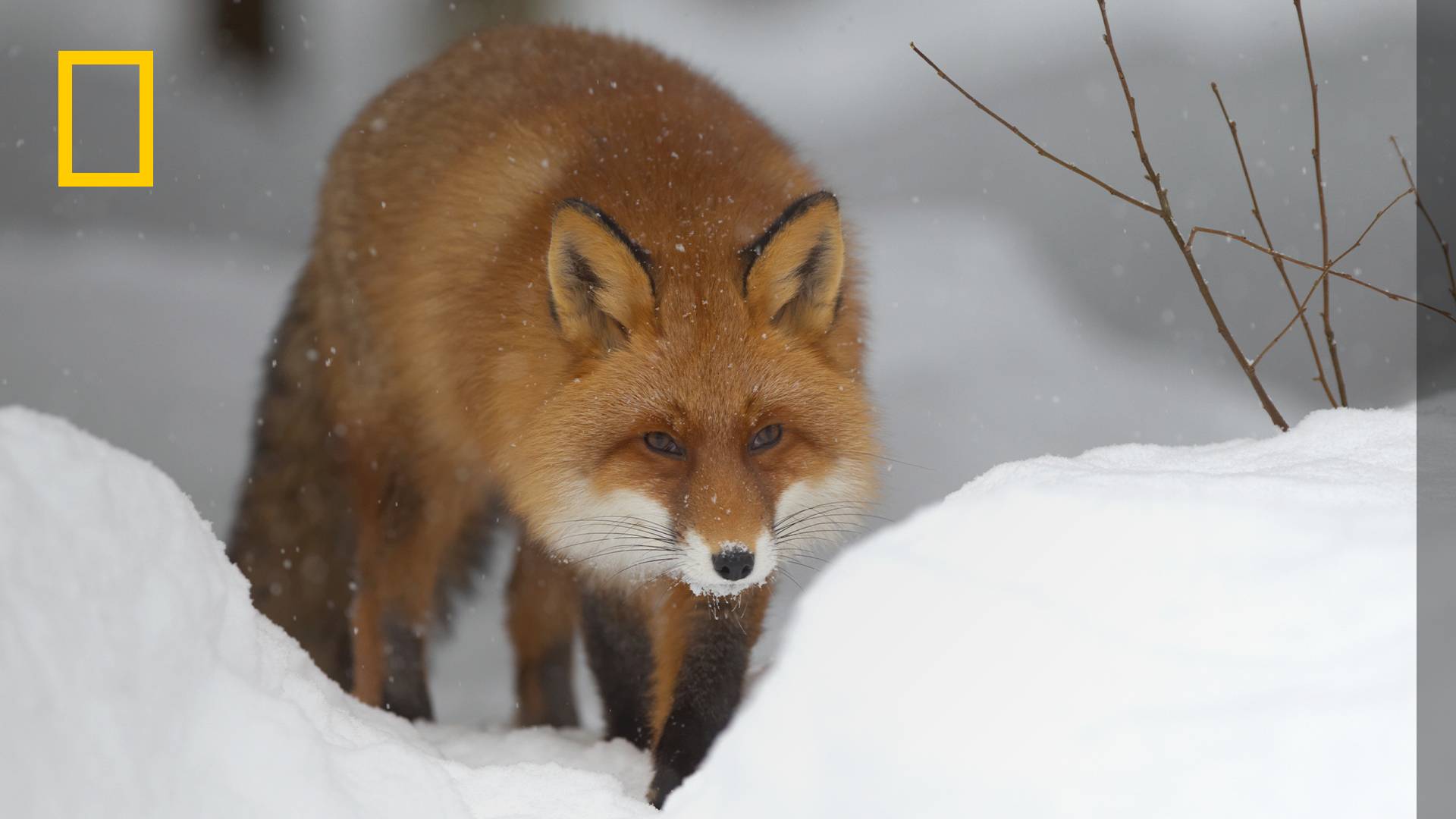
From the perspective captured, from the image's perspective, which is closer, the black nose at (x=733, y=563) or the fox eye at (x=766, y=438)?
the black nose at (x=733, y=563)

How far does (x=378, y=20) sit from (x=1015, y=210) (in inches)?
143

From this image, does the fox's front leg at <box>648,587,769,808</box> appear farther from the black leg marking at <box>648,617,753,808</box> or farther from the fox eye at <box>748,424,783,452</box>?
the fox eye at <box>748,424,783,452</box>

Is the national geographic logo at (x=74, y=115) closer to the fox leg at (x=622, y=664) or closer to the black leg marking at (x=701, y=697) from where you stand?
the fox leg at (x=622, y=664)

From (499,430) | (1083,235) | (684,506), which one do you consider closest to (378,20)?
(1083,235)

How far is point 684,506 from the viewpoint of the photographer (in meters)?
2.41

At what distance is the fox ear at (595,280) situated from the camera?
2459 millimetres

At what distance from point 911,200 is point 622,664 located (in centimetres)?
381

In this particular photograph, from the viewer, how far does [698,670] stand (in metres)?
2.76

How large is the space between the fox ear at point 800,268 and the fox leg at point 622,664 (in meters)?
1.04

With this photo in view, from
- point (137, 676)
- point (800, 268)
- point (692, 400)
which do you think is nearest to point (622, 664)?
point (692, 400)

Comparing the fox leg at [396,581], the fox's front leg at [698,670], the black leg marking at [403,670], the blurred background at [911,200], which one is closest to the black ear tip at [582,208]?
the fox's front leg at [698,670]

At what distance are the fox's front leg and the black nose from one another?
1.54 ft

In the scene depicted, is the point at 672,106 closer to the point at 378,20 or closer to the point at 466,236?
the point at 466,236

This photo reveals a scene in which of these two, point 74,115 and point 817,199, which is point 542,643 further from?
point 74,115
